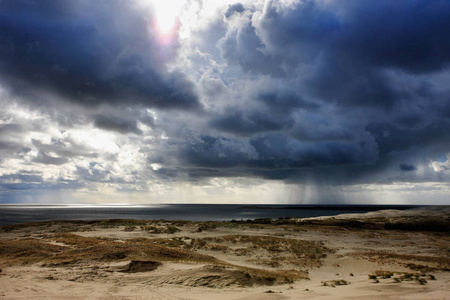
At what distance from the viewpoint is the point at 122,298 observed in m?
11.8

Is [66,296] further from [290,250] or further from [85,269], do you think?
[290,250]

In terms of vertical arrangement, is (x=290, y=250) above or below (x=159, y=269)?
below

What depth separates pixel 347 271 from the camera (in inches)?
850

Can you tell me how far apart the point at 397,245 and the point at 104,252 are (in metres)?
36.2

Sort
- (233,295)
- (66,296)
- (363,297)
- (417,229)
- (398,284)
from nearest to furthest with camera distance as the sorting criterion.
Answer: (363,297) → (66,296) → (233,295) → (398,284) → (417,229)

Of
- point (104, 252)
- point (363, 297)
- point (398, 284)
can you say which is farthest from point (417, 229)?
point (104, 252)

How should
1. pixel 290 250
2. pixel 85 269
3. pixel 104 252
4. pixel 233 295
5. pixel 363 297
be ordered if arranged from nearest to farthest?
pixel 363 297 → pixel 233 295 → pixel 85 269 → pixel 104 252 → pixel 290 250

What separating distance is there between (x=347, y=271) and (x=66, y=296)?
20119 mm

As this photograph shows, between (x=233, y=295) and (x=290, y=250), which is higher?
(x=233, y=295)

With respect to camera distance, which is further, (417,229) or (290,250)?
(417,229)

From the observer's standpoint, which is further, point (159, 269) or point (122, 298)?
point (159, 269)

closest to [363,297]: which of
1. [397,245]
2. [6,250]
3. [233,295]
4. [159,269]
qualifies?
[233,295]

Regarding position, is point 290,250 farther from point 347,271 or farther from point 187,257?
point 187,257

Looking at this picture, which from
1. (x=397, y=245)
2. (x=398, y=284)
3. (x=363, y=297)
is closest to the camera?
(x=363, y=297)
